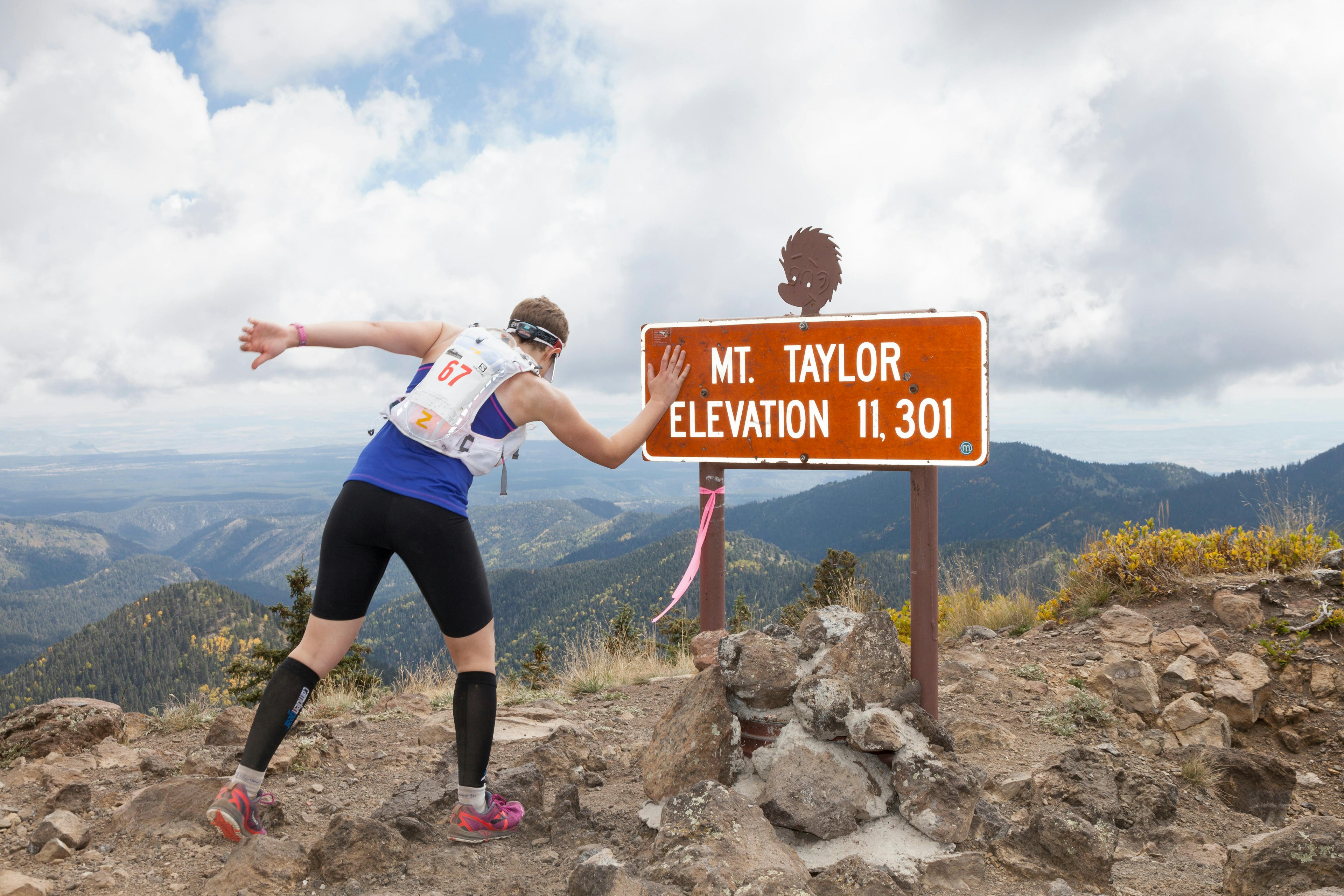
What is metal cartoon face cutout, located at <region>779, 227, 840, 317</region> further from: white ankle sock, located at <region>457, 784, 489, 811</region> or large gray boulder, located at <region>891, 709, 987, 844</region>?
white ankle sock, located at <region>457, 784, 489, 811</region>

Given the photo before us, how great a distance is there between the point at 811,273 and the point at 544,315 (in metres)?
1.59

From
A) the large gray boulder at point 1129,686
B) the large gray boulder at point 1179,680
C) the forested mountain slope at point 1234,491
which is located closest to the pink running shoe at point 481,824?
the large gray boulder at point 1129,686

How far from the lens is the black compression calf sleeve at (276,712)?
306 cm

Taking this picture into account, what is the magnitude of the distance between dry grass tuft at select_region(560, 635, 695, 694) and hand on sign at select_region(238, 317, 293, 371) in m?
4.37

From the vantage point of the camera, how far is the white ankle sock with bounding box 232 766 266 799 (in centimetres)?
308

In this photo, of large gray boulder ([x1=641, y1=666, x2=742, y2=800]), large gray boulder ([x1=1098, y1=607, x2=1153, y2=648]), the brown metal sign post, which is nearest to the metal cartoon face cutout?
the brown metal sign post

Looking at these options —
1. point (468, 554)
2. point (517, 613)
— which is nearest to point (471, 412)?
point (468, 554)

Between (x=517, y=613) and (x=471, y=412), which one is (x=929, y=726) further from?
(x=517, y=613)

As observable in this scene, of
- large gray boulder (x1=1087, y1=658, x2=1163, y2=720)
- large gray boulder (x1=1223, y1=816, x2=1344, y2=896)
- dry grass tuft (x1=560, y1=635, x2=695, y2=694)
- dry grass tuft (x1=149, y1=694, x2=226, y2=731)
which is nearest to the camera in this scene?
large gray boulder (x1=1223, y1=816, x2=1344, y2=896)

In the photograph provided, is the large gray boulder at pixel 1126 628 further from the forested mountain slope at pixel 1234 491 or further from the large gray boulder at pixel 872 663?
the forested mountain slope at pixel 1234 491

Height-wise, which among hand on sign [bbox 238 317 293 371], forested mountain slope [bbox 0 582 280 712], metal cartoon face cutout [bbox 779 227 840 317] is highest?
metal cartoon face cutout [bbox 779 227 840 317]

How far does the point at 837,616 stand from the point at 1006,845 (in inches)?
54.1

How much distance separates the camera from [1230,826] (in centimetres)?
390

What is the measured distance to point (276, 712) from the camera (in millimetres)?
3068
